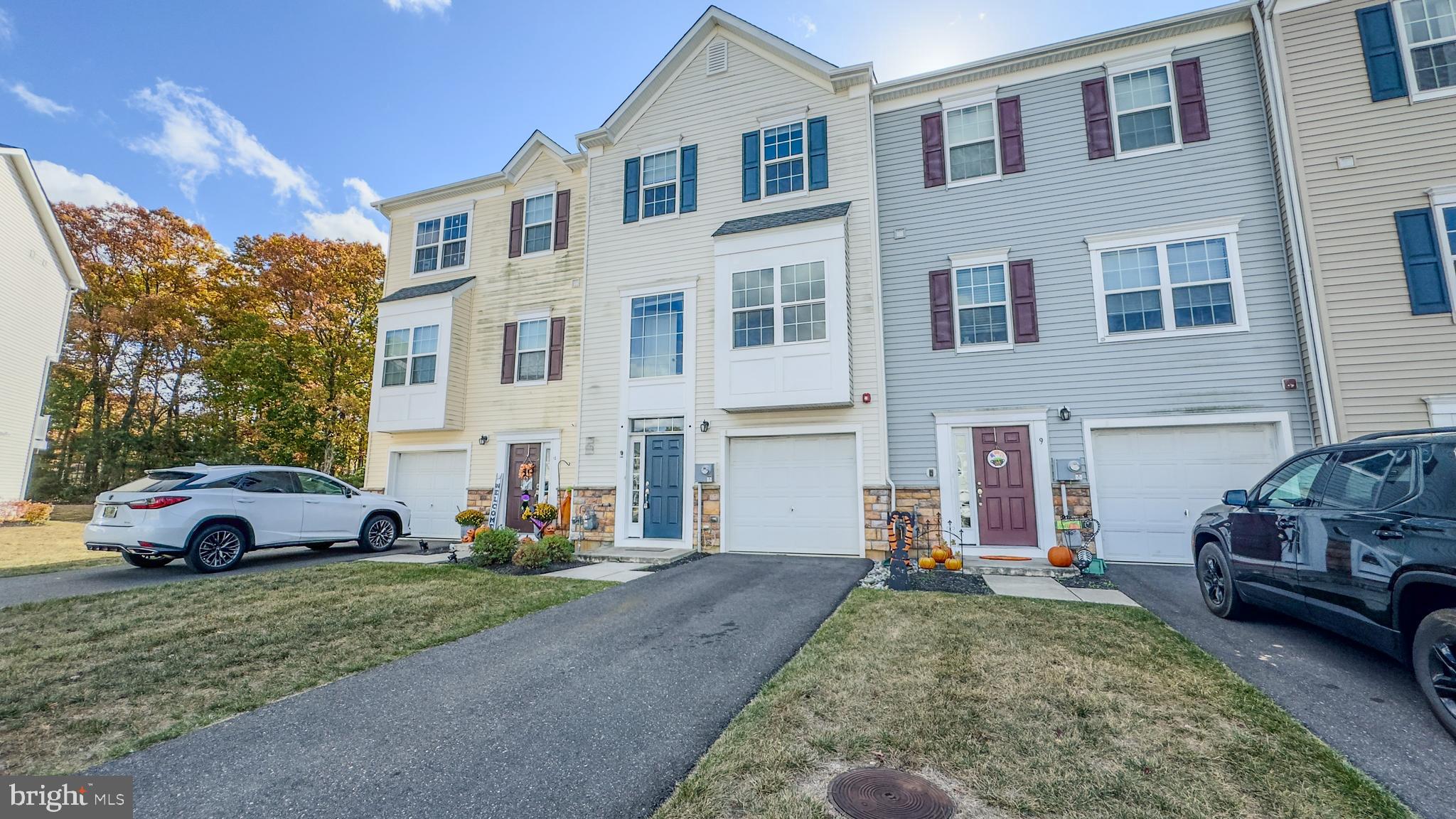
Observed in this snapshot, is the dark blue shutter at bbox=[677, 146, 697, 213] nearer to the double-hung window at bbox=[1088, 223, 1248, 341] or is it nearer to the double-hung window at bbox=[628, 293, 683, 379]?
the double-hung window at bbox=[628, 293, 683, 379]

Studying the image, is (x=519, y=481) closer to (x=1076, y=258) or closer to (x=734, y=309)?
(x=734, y=309)

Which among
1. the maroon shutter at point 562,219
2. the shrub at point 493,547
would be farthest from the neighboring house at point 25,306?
the shrub at point 493,547

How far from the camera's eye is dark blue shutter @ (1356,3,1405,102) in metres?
8.09

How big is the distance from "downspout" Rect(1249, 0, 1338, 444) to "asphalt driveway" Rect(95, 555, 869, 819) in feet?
27.5

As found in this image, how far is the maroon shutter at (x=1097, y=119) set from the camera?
950 centimetres

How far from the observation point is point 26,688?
3.61 metres

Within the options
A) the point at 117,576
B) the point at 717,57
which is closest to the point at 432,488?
the point at 117,576

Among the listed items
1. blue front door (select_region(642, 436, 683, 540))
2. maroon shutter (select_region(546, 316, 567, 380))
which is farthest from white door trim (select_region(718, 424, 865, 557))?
maroon shutter (select_region(546, 316, 567, 380))

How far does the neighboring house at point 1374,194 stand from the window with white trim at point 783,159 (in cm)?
748

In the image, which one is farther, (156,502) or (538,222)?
(538,222)

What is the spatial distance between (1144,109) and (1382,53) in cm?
290

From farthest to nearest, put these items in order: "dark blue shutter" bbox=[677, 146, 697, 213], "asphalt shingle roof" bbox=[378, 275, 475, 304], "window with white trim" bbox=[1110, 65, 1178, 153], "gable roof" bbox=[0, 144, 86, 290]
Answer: "gable roof" bbox=[0, 144, 86, 290] → "asphalt shingle roof" bbox=[378, 275, 475, 304] → "dark blue shutter" bbox=[677, 146, 697, 213] → "window with white trim" bbox=[1110, 65, 1178, 153]

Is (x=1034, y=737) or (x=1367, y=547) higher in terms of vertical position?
(x=1367, y=547)

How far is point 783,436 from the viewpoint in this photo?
33.5ft
